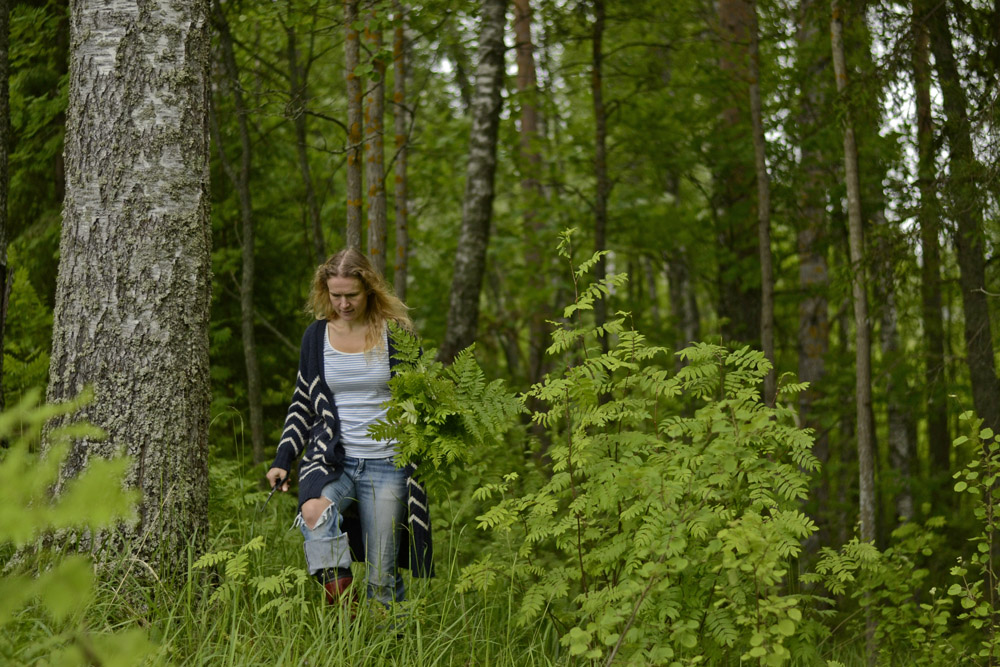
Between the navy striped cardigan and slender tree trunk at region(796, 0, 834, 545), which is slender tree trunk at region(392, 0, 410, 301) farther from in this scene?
slender tree trunk at region(796, 0, 834, 545)

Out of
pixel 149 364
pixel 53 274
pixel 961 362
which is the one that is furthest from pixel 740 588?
pixel 53 274

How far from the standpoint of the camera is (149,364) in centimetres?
385

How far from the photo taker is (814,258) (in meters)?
10.7

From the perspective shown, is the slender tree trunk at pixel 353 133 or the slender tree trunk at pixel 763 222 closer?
the slender tree trunk at pixel 353 133

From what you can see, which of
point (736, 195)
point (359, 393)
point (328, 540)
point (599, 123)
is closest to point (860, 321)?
point (359, 393)

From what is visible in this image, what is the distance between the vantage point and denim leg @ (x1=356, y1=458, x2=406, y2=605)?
13.1 feet

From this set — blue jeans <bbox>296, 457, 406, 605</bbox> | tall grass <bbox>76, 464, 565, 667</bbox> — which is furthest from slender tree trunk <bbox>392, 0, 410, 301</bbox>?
tall grass <bbox>76, 464, 565, 667</bbox>

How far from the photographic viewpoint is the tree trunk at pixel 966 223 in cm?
609

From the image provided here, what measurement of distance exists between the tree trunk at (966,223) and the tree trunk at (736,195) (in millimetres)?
3142

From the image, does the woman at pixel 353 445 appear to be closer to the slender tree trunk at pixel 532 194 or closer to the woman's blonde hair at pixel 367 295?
the woman's blonde hair at pixel 367 295

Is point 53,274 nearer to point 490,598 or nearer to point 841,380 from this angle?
point 490,598

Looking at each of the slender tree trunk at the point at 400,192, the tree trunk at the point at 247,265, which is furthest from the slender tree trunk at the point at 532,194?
the tree trunk at the point at 247,265

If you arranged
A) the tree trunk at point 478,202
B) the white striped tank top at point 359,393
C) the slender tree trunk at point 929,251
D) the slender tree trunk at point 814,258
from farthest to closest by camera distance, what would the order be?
1. the slender tree trunk at point 814,258
2. the tree trunk at point 478,202
3. the slender tree trunk at point 929,251
4. the white striped tank top at point 359,393

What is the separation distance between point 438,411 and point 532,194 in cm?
797
